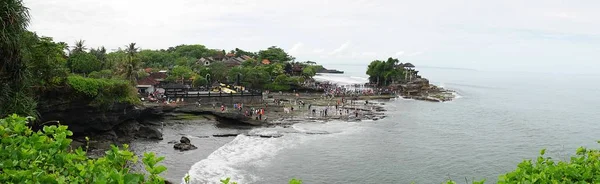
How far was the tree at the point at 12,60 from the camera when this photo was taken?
45.5 ft

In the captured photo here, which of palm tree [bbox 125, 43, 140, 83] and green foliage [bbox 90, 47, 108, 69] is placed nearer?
palm tree [bbox 125, 43, 140, 83]

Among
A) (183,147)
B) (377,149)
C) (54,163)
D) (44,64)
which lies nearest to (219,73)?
(377,149)

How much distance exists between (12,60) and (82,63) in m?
42.4

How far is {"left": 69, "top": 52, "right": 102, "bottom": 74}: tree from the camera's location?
179 ft

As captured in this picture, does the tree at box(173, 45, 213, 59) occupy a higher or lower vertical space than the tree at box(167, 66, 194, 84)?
higher

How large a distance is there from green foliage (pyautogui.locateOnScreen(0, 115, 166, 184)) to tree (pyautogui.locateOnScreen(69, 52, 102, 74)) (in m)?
53.5

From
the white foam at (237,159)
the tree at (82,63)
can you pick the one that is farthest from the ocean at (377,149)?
the tree at (82,63)

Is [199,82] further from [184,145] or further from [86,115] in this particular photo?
[184,145]

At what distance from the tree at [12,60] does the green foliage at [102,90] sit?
12.3 meters

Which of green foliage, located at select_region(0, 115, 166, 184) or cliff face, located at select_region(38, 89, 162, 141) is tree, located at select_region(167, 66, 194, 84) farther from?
green foliage, located at select_region(0, 115, 166, 184)

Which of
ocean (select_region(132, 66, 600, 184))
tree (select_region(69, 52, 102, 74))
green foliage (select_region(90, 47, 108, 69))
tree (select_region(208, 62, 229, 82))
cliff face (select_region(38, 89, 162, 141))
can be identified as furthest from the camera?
tree (select_region(208, 62, 229, 82))

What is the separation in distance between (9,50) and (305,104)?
158 ft

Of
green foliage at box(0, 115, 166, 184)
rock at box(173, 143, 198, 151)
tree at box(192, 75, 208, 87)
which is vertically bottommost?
rock at box(173, 143, 198, 151)

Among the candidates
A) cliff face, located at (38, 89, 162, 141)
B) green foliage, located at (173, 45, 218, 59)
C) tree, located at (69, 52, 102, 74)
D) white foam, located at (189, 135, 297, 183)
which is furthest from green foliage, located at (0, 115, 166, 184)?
green foliage, located at (173, 45, 218, 59)
